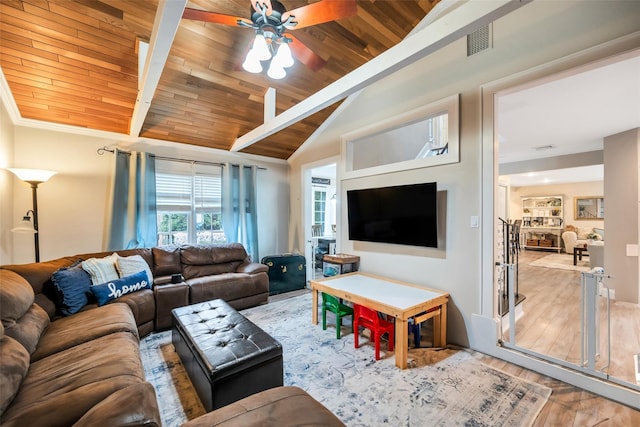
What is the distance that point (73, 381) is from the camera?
1312 millimetres

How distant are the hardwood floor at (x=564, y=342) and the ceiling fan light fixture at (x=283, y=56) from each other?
295cm

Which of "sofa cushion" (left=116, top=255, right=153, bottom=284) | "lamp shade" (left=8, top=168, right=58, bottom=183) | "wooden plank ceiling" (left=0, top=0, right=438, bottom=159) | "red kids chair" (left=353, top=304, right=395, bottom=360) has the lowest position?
"red kids chair" (left=353, top=304, right=395, bottom=360)

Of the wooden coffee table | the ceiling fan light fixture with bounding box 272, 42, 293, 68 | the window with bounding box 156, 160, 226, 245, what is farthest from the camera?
the wooden coffee table

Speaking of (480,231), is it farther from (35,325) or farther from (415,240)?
(35,325)

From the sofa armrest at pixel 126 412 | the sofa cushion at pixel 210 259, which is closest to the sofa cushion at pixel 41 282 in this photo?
the sofa cushion at pixel 210 259

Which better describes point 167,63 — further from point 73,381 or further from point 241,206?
point 73,381

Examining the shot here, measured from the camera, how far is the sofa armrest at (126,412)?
898mm

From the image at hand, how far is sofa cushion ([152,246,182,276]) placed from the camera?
3429 millimetres

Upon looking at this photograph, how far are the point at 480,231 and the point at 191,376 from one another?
274 centimetres

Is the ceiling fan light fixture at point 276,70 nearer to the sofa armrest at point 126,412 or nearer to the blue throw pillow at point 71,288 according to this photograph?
the sofa armrest at point 126,412

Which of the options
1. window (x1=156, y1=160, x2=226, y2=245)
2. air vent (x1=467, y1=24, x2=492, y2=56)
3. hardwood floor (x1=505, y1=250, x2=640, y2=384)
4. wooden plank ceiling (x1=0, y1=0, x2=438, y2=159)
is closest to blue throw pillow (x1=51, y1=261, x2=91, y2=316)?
window (x1=156, y1=160, x2=226, y2=245)

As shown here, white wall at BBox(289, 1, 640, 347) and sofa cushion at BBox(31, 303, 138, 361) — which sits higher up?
white wall at BBox(289, 1, 640, 347)

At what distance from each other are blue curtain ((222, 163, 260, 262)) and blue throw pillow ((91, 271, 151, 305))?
1614 millimetres

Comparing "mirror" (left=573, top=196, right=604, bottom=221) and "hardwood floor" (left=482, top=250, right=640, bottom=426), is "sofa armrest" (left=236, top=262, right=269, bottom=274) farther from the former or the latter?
"mirror" (left=573, top=196, right=604, bottom=221)
